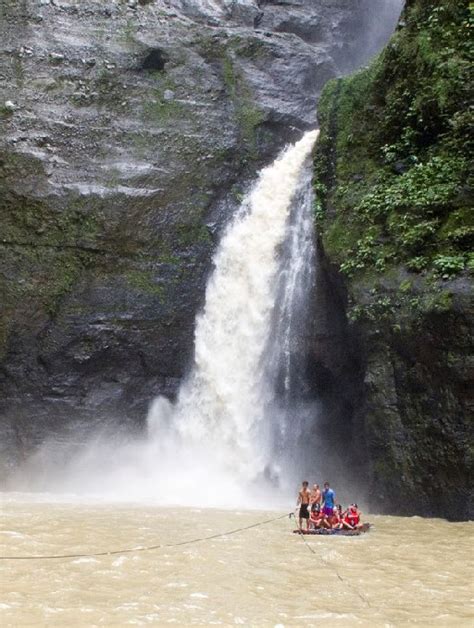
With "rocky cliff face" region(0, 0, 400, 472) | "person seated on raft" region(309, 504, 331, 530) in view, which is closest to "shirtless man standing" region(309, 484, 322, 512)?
"person seated on raft" region(309, 504, 331, 530)

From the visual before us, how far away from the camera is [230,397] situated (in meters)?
16.8

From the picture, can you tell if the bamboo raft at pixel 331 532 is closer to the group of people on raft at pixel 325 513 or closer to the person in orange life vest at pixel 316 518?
the group of people on raft at pixel 325 513

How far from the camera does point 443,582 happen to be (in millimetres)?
7258

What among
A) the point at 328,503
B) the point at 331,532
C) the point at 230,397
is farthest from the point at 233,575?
the point at 230,397

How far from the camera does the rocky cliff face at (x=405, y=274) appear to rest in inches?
463

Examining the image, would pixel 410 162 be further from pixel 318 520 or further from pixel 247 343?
pixel 318 520

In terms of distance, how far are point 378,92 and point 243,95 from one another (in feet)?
24.2

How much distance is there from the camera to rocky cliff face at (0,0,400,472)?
17.5 m

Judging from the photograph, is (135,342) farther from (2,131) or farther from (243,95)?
(243,95)

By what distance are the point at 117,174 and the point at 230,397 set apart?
7.18 m

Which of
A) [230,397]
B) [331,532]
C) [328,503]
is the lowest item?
[331,532]

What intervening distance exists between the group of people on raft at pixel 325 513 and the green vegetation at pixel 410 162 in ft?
14.4

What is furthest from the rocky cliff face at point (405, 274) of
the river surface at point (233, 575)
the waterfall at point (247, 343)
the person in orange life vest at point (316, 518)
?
the person in orange life vest at point (316, 518)

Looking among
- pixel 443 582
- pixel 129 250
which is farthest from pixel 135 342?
pixel 443 582
